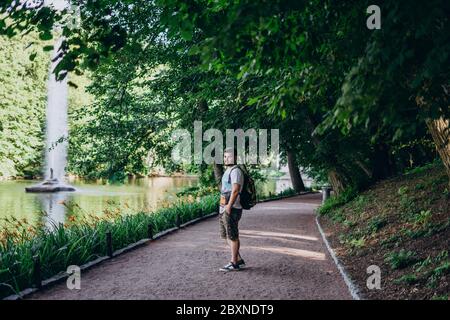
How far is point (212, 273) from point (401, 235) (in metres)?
3.34

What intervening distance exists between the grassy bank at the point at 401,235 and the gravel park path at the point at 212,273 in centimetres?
50

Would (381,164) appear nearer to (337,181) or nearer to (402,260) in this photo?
(337,181)

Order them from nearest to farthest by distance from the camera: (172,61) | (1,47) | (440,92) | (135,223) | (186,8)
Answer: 1. (440,92)
2. (186,8)
3. (135,223)
4. (172,61)
5. (1,47)

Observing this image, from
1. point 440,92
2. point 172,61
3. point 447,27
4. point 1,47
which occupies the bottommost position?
point 440,92

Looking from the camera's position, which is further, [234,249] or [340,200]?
[340,200]

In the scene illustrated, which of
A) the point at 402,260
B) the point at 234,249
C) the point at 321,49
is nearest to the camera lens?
the point at 321,49

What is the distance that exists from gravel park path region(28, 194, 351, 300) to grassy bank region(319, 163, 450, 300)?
1.65 ft

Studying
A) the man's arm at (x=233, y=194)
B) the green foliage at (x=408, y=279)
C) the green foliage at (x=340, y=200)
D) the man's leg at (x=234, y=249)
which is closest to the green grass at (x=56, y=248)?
the man's leg at (x=234, y=249)

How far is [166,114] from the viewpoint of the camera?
17.3 metres

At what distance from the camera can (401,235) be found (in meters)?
7.57

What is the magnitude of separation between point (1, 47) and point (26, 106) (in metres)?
4.62

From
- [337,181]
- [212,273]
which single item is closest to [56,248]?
[212,273]
